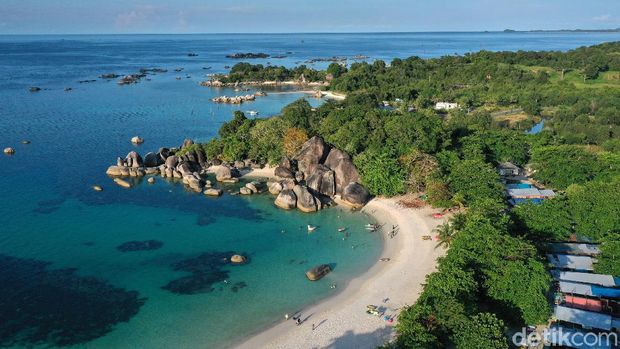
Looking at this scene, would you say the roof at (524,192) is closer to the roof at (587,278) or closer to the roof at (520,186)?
the roof at (520,186)

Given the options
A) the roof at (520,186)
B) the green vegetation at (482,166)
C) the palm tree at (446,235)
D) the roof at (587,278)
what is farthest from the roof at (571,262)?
the roof at (520,186)

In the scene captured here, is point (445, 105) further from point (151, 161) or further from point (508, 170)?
point (151, 161)

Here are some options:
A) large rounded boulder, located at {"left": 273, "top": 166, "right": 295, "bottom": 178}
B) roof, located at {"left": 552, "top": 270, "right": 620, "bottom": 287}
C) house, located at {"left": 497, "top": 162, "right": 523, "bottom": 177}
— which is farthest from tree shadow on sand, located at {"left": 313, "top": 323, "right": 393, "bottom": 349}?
house, located at {"left": 497, "top": 162, "right": 523, "bottom": 177}

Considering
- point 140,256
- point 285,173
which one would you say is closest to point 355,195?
point 285,173

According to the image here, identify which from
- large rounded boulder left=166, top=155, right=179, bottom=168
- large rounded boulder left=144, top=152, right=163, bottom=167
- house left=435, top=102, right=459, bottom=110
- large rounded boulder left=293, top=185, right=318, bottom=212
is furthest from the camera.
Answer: house left=435, top=102, right=459, bottom=110

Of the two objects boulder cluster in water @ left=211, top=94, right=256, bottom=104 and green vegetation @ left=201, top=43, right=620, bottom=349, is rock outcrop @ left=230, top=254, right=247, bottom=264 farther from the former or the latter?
boulder cluster in water @ left=211, top=94, right=256, bottom=104

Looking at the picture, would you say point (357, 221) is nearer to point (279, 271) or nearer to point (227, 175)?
point (279, 271)

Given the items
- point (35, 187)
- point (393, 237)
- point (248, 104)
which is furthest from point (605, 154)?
point (248, 104)

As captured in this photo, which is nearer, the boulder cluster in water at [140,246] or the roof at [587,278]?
the roof at [587,278]
